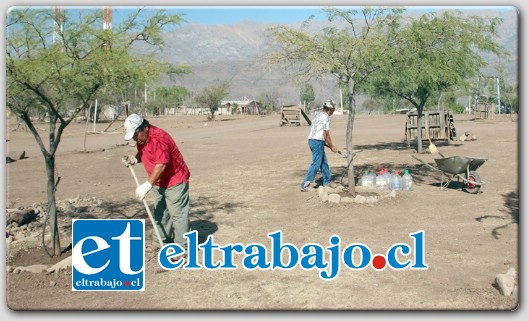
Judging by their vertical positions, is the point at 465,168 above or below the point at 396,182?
above

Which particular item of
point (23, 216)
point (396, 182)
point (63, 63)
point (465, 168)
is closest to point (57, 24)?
point (63, 63)

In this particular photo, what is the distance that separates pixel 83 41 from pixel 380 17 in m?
4.79

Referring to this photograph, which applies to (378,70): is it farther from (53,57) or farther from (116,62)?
(53,57)

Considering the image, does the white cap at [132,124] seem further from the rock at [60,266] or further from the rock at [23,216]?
the rock at [23,216]

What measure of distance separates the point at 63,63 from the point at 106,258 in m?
2.19

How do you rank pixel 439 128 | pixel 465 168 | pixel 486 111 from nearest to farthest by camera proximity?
1. pixel 465 168
2. pixel 439 128
3. pixel 486 111

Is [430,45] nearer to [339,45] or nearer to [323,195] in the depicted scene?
[339,45]

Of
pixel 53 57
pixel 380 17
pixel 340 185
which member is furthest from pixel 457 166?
pixel 53 57

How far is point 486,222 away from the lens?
25.6 ft

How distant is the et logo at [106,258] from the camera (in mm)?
5473

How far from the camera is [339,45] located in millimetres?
9039

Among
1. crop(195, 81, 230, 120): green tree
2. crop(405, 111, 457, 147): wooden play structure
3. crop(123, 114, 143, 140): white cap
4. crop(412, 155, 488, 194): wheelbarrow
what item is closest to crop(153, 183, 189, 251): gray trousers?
crop(123, 114, 143, 140): white cap

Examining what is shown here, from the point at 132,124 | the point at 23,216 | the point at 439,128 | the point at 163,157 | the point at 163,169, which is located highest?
the point at 132,124

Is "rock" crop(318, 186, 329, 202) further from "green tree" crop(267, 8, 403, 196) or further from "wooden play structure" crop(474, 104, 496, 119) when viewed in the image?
"wooden play structure" crop(474, 104, 496, 119)
